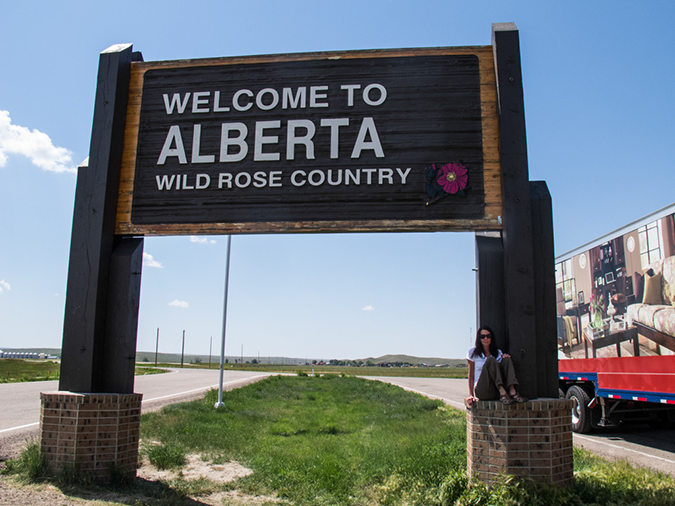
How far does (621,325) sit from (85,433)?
27.5ft

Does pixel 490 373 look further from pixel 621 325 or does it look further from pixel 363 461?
pixel 621 325

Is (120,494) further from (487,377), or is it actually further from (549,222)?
(549,222)

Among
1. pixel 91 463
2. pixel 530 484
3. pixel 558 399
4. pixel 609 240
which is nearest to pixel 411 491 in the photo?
pixel 530 484

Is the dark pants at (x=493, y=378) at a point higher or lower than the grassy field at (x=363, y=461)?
higher

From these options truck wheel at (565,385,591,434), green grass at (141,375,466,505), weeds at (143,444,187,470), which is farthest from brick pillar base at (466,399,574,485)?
truck wheel at (565,385,591,434)

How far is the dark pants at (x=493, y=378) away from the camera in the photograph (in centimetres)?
507

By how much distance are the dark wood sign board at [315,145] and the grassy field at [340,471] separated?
269 centimetres

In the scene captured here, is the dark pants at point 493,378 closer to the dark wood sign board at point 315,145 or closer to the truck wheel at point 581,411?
the dark wood sign board at point 315,145

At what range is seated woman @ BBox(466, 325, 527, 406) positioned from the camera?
5.03 metres

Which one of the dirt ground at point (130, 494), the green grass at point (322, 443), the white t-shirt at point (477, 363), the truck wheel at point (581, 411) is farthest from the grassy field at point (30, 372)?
the white t-shirt at point (477, 363)

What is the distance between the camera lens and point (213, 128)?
6.31m

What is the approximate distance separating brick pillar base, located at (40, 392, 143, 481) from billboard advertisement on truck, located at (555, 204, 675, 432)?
291 inches

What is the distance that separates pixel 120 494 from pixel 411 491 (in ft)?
9.61

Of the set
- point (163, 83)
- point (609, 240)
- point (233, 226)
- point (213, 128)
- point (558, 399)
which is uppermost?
point (163, 83)
